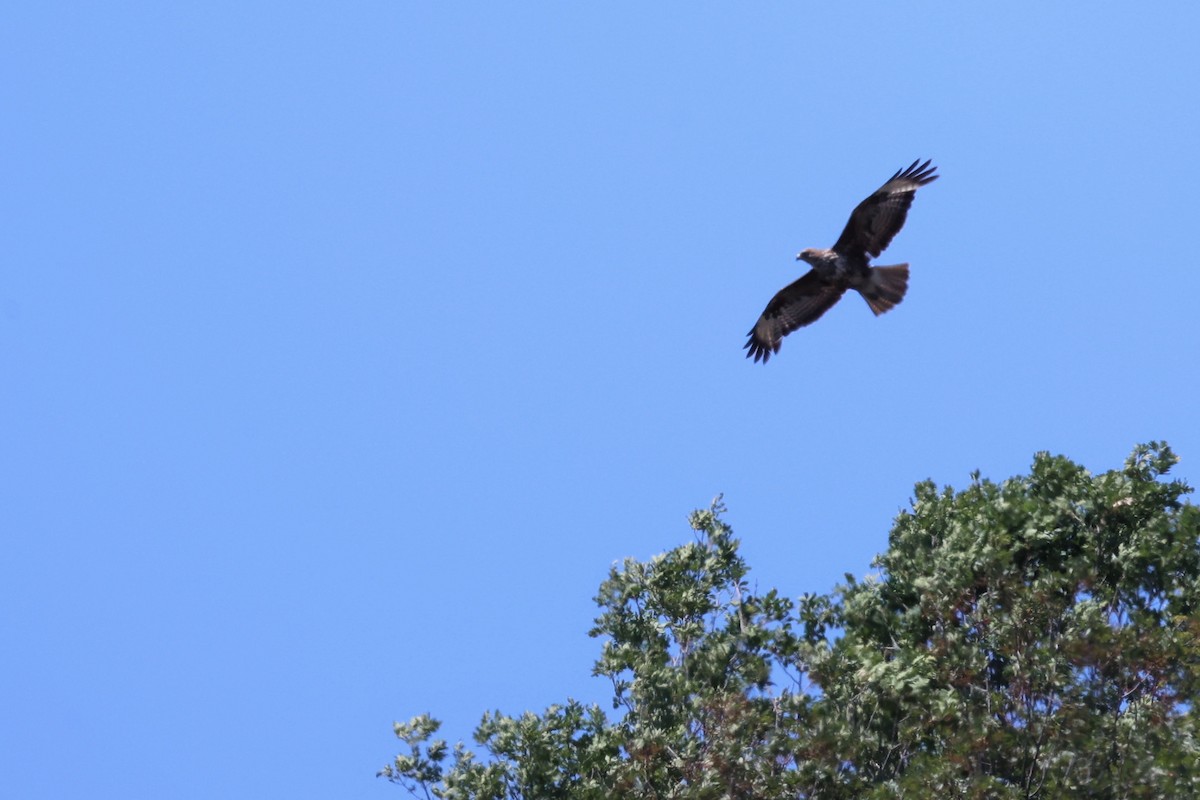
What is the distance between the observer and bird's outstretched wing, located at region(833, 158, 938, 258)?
2069 cm

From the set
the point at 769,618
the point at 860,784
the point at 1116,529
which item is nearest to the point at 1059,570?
the point at 1116,529

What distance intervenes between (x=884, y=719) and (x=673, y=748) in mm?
2293

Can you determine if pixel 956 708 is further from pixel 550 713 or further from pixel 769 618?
pixel 550 713

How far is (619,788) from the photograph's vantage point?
1534cm

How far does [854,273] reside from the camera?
72.4 feet

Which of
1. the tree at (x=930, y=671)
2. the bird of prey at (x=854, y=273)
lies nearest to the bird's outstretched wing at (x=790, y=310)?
the bird of prey at (x=854, y=273)

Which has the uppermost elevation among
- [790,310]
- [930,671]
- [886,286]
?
[790,310]

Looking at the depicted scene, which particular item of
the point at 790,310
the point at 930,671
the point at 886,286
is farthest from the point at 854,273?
the point at 930,671

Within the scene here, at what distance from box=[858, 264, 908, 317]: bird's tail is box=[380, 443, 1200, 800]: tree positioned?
3384 mm

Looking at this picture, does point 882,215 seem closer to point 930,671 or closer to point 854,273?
point 854,273

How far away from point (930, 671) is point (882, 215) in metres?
7.75

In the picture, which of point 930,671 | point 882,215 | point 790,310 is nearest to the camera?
point 930,671

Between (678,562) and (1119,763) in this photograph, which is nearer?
(1119,763)

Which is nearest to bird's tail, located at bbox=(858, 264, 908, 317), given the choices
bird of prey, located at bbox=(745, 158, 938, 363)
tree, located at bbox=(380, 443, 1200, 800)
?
bird of prey, located at bbox=(745, 158, 938, 363)
